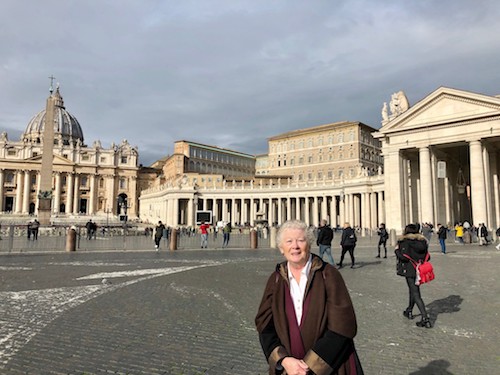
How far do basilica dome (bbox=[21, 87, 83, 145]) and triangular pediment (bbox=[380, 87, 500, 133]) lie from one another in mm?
93625

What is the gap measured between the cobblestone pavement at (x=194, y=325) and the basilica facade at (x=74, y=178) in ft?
258

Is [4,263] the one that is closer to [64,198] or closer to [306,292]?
[306,292]

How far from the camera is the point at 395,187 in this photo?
116ft

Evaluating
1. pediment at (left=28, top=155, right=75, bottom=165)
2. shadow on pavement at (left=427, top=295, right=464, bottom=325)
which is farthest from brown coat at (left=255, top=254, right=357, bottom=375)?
pediment at (left=28, top=155, right=75, bottom=165)

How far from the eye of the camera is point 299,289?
2459 mm

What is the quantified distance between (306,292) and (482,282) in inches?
381

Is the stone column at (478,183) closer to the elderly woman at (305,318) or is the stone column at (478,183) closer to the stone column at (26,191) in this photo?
the elderly woman at (305,318)

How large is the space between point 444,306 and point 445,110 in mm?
30258

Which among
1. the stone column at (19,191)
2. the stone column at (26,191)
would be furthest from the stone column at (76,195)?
the stone column at (19,191)

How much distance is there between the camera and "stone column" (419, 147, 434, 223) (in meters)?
33.5

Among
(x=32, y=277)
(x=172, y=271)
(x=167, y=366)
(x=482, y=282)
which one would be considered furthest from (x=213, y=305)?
(x=482, y=282)

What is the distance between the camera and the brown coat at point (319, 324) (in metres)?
2.22

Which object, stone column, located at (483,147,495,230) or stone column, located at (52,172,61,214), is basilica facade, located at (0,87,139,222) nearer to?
stone column, located at (52,172,61,214)

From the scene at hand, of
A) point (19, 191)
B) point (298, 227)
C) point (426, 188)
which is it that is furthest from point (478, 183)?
point (19, 191)
